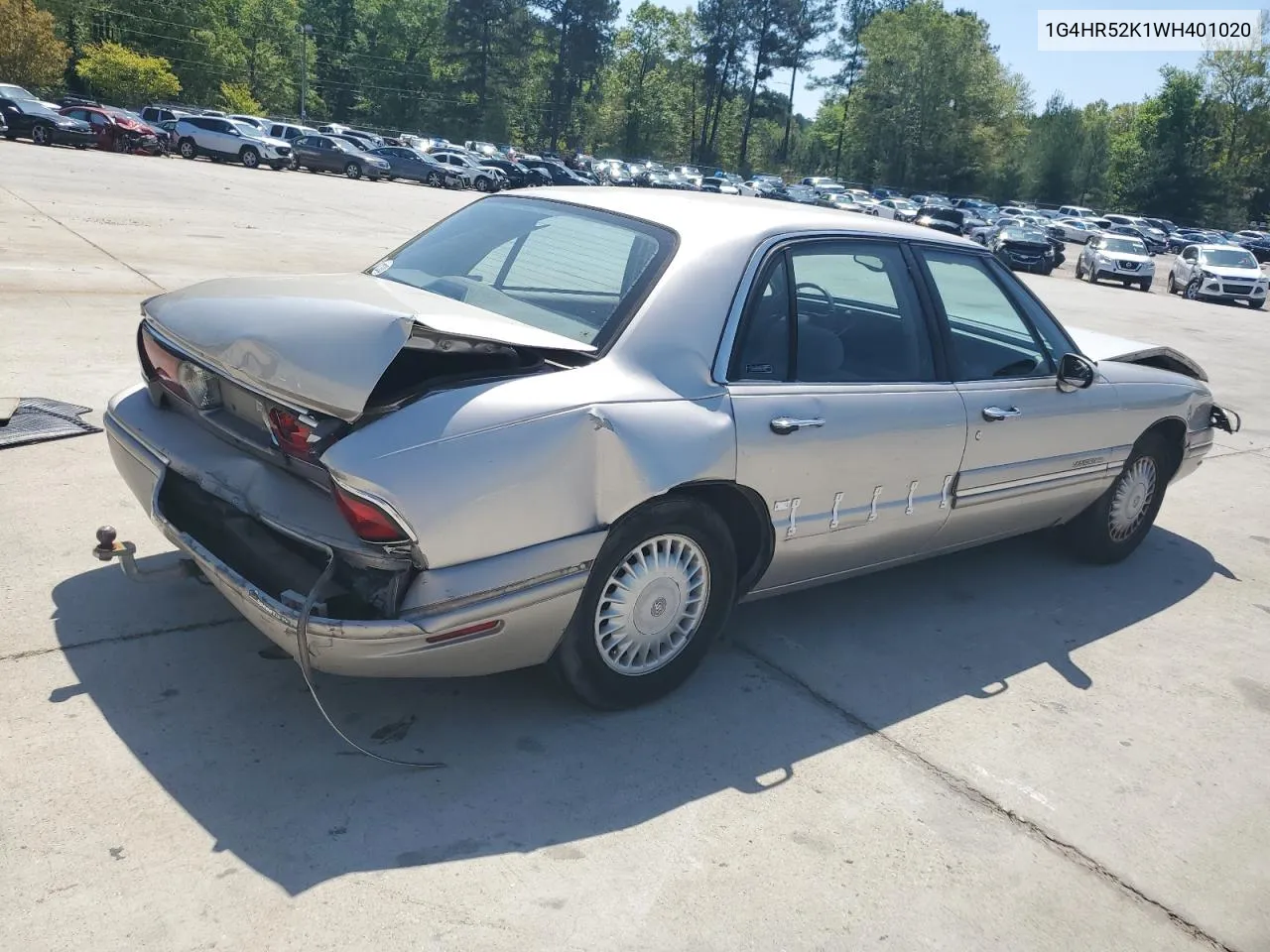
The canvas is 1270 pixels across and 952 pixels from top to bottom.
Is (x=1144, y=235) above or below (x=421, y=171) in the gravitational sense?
above

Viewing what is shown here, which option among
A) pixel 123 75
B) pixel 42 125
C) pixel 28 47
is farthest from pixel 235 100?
pixel 42 125

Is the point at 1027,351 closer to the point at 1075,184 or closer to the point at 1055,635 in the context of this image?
the point at 1055,635

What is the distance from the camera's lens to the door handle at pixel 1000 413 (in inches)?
167

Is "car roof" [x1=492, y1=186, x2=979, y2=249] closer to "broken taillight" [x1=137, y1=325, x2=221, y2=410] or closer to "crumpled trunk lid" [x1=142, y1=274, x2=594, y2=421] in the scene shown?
"crumpled trunk lid" [x1=142, y1=274, x2=594, y2=421]

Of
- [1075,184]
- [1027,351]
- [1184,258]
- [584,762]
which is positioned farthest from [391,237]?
[1075,184]

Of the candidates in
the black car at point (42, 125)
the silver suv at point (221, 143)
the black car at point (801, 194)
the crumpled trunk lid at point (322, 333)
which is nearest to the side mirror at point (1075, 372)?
the crumpled trunk lid at point (322, 333)

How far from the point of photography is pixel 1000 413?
4.29 metres

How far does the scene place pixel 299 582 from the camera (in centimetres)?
297

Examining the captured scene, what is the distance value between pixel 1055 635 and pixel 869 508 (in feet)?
4.36

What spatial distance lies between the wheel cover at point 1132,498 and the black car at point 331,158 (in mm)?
38856

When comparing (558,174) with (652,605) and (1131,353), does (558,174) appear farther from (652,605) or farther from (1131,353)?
(652,605)

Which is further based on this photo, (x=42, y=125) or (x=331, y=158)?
(x=331, y=158)

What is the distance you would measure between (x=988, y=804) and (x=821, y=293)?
186 cm

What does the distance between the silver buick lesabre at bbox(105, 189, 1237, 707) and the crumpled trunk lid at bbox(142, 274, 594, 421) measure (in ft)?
0.04
